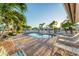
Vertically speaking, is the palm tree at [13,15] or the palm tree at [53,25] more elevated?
the palm tree at [13,15]

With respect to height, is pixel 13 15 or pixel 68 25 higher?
pixel 13 15

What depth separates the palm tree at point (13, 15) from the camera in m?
2.73

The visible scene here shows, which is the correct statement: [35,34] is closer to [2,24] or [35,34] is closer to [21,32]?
[21,32]

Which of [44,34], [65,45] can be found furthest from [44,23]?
[65,45]

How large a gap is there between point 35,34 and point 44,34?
0.11 m

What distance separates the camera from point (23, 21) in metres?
2.73

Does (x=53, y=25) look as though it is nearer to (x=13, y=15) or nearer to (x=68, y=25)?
(x=68, y=25)

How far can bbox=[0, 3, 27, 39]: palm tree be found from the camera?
2732 millimetres

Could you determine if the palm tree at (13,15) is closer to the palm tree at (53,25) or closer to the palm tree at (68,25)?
the palm tree at (53,25)

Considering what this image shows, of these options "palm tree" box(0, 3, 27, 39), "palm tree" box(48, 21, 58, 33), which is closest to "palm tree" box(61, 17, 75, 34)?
"palm tree" box(48, 21, 58, 33)

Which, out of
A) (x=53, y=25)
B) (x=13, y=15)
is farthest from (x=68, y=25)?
(x=13, y=15)

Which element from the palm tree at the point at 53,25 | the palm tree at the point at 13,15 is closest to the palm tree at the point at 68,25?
the palm tree at the point at 53,25

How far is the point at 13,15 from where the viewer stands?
273cm

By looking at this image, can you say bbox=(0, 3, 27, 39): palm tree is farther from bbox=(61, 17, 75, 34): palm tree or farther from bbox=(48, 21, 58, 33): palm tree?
bbox=(61, 17, 75, 34): palm tree
